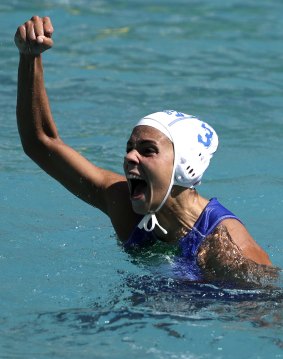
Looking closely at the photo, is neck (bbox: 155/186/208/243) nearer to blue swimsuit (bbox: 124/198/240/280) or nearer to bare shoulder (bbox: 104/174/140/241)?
blue swimsuit (bbox: 124/198/240/280)

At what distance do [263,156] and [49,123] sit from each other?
3.12 m

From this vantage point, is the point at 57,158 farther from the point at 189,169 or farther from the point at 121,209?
the point at 189,169

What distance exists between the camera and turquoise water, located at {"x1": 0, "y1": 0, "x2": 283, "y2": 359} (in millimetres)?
5117

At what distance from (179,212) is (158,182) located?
0.79 ft

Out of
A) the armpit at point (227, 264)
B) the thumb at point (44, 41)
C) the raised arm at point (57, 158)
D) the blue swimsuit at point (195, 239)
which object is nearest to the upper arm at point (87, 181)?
the raised arm at point (57, 158)

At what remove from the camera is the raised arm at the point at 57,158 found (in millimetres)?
5492

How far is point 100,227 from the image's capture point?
6988 millimetres

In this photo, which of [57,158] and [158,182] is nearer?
[158,182]

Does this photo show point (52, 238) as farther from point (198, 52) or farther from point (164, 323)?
point (198, 52)

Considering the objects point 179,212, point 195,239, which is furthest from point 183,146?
point 195,239

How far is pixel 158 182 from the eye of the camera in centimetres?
524

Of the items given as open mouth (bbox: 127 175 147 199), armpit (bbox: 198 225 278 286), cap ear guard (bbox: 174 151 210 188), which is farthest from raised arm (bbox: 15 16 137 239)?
armpit (bbox: 198 225 278 286)

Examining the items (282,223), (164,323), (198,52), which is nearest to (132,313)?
(164,323)

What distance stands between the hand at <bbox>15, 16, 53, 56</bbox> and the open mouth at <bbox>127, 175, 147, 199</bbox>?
79 cm
